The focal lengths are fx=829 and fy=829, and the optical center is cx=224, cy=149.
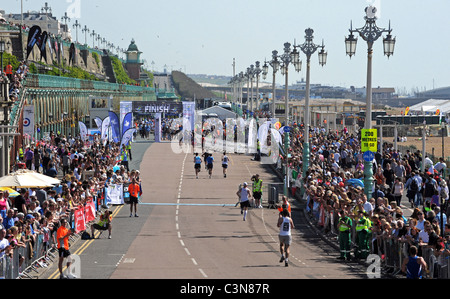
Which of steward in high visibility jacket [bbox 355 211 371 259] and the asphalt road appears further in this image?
steward in high visibility jacket [bbox 355 211 371 259]

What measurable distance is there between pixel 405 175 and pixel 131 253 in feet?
51.6

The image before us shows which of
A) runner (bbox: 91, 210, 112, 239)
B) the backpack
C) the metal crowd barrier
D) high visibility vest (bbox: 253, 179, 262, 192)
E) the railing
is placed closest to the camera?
the metal crowd barrier

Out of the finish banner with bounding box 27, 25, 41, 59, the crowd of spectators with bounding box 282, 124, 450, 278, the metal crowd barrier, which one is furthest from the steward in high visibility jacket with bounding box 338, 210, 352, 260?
the finish banner with bounding box 27, 25, 41, 59

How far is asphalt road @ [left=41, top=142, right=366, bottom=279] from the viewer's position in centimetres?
1822

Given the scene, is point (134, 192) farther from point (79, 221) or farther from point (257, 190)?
point (257, 190)

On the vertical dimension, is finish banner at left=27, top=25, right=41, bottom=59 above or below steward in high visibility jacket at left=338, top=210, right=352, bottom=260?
above

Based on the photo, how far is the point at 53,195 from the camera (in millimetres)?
23297

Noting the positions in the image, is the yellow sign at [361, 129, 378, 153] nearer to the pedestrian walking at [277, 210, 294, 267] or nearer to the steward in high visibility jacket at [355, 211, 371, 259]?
the steward in high visibility jacket at [355, 211, 371, 259]

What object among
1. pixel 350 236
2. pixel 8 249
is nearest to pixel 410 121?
pixel 350 236

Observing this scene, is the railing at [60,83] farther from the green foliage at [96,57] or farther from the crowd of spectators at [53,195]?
the green foliage at [96,57]

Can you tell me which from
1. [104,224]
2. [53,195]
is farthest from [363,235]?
[53,195]

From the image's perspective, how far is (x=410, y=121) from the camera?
78.4 meters

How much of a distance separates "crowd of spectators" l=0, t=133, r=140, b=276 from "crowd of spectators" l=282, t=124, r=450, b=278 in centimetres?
718
